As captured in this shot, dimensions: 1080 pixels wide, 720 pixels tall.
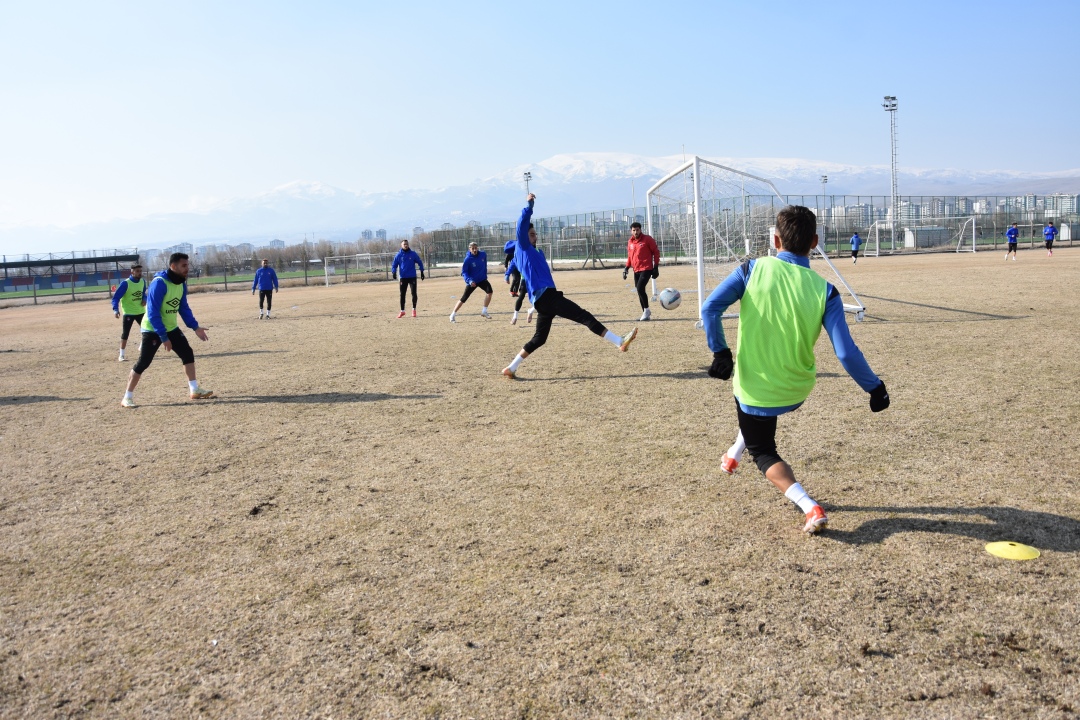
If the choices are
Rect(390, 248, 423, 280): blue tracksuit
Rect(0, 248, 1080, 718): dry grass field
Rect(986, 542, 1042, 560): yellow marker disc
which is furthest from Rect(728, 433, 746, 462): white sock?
Rect(390, 248, 423, 280): blue tracksuit

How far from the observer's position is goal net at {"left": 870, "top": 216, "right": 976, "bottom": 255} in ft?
191

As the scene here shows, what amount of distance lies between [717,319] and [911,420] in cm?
350

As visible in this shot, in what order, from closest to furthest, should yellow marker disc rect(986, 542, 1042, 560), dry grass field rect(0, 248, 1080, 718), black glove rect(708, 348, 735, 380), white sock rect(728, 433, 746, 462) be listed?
1. dry grass field rect(0, 248, 1080, 718)
2. yellow marker disc rect(986, 542, 1042, 560)
3. black glove rect(708, 348, 735, 380)
4. white sock rect(728, 433, 746, 462)

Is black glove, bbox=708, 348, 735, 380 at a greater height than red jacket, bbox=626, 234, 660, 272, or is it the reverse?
red jacket, bbox=626, 234, 660, 272

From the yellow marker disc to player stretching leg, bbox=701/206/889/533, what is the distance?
0.88m

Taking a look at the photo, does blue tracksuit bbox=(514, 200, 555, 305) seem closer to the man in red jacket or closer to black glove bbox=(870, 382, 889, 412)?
black glove bbox=(870, 382, 889, 412)

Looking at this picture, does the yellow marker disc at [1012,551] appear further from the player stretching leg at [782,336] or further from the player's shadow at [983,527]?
the player stretching leg at [782,336]

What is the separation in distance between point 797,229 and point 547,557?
2.32 m

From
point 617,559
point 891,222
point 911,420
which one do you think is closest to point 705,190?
point 911,420

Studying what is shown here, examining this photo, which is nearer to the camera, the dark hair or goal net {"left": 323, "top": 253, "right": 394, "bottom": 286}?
the dark hair

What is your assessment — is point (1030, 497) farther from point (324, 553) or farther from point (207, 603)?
point (207, 603)

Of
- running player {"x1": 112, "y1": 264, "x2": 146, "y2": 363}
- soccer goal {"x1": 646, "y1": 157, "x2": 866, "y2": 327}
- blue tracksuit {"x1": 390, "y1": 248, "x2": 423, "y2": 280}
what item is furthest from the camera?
blue tracksuit {"x1": 390, "y1": 248, "x2": 423, "y2": 280}

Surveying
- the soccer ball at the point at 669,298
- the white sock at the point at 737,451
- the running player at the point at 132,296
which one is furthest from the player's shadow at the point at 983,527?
the running player at the point at 132,296

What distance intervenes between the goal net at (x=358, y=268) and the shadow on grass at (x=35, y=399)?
129 ft
